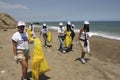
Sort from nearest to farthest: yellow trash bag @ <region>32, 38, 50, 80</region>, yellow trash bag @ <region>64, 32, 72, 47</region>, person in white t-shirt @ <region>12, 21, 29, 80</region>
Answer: person in white t-shirt @ <region>12, 21, 29, 80</region> → yellow trash bag @ <region>32, 38, 50, 80</region> → yellow trash bag @ <region>64, 32, 72, 47</region>

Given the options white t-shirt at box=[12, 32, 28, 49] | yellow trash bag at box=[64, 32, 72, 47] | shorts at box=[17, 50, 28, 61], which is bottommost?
yellow trash bag at box=[64, 32, 72, 47]

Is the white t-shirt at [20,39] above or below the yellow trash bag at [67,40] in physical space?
above

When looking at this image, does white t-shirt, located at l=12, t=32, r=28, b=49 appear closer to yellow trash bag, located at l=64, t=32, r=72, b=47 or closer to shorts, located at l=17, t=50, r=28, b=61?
shorts, located at l=17, t=50, r=28, b=61

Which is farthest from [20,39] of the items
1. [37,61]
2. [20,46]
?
[37,61]

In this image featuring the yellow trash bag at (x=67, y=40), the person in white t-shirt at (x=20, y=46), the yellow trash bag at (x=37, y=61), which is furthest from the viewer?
the yellow trash bag at (x=67, y=40)

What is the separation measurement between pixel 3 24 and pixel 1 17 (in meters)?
2.31

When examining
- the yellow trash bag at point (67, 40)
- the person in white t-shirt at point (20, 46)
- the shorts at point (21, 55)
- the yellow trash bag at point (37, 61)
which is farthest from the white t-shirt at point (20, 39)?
the yellow trash bag at point (67, 40)

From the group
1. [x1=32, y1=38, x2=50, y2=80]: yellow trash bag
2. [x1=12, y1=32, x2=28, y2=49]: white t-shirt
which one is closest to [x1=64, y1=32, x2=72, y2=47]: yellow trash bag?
[x1=32, y1=38, x2=50, y2=80]: yellow trash bag

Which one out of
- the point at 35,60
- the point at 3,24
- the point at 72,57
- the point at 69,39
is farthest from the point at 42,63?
the point at 3,24

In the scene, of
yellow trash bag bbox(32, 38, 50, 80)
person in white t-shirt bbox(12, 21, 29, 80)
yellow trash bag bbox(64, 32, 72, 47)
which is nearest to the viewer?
person in white t-shirt bbox(12, 21, 29, 80)

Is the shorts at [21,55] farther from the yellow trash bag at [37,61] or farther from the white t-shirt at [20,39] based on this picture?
the yellow trash bag at [37,61]

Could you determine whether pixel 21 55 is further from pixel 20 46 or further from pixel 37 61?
pixel 37 61

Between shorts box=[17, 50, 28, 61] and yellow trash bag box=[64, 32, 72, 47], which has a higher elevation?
shorts box=[17, 50, 28, 61]

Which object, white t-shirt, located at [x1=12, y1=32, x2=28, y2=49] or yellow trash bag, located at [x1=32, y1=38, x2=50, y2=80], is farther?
yellow trash bag, located at [x1=32, y1=38, x2=50, y2=80]
